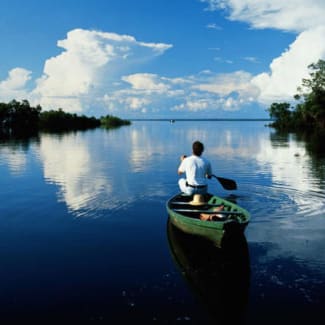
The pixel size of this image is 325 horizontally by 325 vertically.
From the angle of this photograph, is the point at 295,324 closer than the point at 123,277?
Yes

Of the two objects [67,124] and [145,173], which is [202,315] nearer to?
[145,173]

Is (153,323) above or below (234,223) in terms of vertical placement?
below

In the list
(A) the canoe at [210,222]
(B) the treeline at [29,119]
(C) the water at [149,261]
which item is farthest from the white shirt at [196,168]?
(B) the treeline at [29,119]

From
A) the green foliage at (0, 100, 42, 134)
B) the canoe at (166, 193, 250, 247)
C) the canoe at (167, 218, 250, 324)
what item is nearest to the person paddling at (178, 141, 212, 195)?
the canoe at (166, 193, 250, 247)

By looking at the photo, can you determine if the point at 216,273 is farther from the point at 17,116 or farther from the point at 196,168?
the point at 17,116

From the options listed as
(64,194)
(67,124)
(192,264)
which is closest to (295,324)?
(192,264)

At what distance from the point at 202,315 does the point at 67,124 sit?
166m

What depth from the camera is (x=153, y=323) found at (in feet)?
26.6

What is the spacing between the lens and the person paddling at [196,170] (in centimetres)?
1391

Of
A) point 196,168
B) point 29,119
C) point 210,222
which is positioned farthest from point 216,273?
point 29,119

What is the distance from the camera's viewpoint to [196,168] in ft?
45.9

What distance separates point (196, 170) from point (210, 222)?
11.6 feet

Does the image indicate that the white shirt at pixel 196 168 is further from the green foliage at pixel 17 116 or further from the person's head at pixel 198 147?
the green foliage at pixel 17 116

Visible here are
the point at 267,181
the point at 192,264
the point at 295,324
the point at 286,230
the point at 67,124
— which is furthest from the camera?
the point at 67,124
